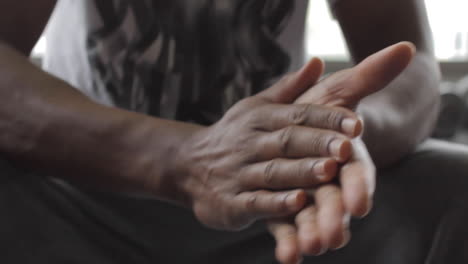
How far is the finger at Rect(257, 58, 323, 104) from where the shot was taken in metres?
0.63

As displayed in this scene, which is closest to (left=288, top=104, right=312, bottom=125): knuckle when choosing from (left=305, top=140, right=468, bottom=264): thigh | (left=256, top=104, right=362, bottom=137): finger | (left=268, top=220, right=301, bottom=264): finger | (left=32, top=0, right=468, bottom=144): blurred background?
(left=256, top=104, right=362, bottom=137): finger

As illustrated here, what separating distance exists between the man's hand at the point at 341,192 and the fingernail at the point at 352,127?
0.05ft

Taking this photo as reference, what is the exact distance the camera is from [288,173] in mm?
573

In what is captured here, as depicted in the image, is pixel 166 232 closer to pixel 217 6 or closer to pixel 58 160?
pixel 58 160

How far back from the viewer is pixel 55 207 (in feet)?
2.46

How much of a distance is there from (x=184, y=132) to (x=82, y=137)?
0.12 meters

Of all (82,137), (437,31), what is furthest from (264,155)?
(437,31)

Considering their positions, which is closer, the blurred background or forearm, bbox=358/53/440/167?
forearm, bbox=358/53/440/167

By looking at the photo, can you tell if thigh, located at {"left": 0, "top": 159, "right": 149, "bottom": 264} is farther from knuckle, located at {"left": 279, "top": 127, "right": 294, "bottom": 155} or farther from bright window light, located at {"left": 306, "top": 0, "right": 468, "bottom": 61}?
bright window light, located at {"left": 306, "top": 0, "right": 468, "bottom": 61}

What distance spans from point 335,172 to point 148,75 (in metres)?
0.52

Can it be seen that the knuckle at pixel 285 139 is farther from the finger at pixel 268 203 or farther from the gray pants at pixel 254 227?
the gray pants at pixel 254 227

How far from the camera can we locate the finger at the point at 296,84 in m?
0.63

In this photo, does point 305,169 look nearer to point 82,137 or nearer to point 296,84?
point 296,84

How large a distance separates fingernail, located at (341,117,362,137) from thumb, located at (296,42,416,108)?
5 cm
